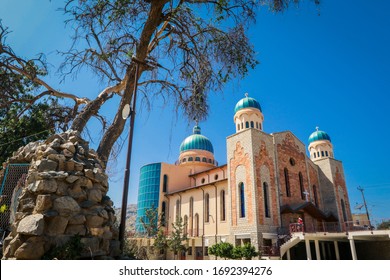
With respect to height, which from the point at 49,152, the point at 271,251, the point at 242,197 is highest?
the point at 242,197

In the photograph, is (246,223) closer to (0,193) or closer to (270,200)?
(270,200)

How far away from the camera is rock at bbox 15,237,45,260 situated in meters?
3.15

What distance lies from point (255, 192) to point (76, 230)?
1702 centimetres

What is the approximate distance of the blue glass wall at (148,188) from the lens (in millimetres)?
31875

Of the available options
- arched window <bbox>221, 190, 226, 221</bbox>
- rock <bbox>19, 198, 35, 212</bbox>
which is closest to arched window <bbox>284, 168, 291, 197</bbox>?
arched window <bbox>221, 190, 226, 221</bbox>

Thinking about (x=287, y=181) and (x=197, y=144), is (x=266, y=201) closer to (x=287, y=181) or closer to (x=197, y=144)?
(x=287, y=181)

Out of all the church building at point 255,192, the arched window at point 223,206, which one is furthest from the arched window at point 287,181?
the arched window at point 223,206

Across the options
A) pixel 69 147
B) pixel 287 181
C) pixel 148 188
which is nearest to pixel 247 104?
pixel 287 181

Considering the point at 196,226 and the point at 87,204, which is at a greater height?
the point at 196,226

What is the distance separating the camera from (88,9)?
6.01 m

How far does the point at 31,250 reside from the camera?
318 centimetres

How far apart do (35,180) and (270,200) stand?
18358 mm

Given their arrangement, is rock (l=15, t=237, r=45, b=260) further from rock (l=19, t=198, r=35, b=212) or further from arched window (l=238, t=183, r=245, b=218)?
arched window (l=238, t=183, r=245, b=218)

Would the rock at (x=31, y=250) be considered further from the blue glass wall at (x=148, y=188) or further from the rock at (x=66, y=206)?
the blue glass wall at (x=148, y=188)
